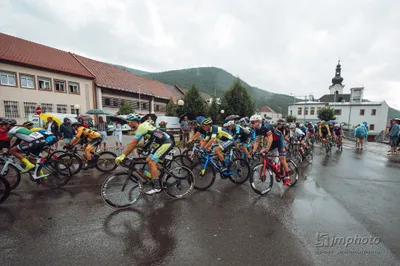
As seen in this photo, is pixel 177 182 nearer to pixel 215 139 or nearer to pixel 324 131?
pixel 215 139

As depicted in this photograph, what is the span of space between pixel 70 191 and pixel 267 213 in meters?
4.75

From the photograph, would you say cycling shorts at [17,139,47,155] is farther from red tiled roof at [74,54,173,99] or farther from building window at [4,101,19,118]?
red tiled roof at [74,54,173,99]

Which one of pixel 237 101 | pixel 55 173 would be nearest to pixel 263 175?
pixel 55 173

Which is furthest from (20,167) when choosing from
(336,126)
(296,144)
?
(336,126)

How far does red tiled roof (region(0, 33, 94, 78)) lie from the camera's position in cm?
1859

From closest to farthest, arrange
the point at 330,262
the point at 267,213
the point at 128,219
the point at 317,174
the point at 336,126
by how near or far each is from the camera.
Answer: the point at 330,262, the point at 128,219, the point at 267,213, the point at 317,174, the point at 336,126

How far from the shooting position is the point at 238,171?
5.59 m

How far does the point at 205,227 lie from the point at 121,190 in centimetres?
202

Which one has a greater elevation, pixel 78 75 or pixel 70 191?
pixel 78 75

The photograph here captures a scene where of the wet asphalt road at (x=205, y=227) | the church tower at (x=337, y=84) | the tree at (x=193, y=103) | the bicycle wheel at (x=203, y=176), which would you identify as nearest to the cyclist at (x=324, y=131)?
the wet asphalt road at (x=205, y=227)

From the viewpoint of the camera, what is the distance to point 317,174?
6.65m

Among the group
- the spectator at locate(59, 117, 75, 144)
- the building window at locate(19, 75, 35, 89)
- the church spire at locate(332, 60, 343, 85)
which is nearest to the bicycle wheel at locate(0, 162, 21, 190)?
the spectator at locate(59, 117, 75, 144)

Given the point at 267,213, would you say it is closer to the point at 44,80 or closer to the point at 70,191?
the point at 70,191

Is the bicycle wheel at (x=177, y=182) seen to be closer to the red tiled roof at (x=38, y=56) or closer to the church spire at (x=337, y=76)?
the red tiled roof at (x=38, y=56)
